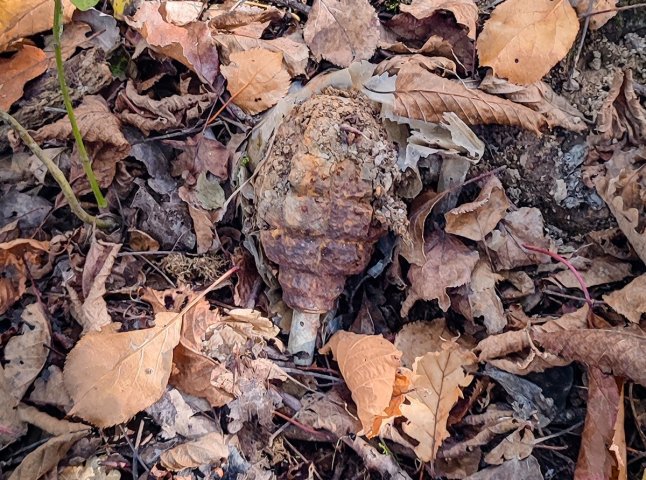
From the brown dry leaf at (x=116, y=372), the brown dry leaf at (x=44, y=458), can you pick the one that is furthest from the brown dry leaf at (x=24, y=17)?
the brown dry leaf at (x=44, y=458)

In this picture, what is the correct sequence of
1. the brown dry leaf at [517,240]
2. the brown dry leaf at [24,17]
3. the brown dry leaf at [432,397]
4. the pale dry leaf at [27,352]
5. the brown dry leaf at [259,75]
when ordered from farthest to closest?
the brown dry leaf at [24,17] → the brown dry leaf at [259,75] → the brown dry leaf at [517,240] → the pale dry leaf at [27,352] → the brown dry leaf at [432,397]

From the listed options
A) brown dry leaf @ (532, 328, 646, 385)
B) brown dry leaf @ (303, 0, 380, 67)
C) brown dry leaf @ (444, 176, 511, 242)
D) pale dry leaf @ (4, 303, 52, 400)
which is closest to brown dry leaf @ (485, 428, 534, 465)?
brown dry leaf @ (532, 328, 646, 385)

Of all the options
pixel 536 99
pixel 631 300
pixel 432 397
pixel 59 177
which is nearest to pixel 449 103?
pixel 536 99

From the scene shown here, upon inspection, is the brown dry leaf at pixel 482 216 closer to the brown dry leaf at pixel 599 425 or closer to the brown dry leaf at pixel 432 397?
the brown dry leaf at pixel 432 397

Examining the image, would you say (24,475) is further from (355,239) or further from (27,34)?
(27,34)

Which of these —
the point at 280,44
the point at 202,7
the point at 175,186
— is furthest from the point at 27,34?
the point at 280,44
